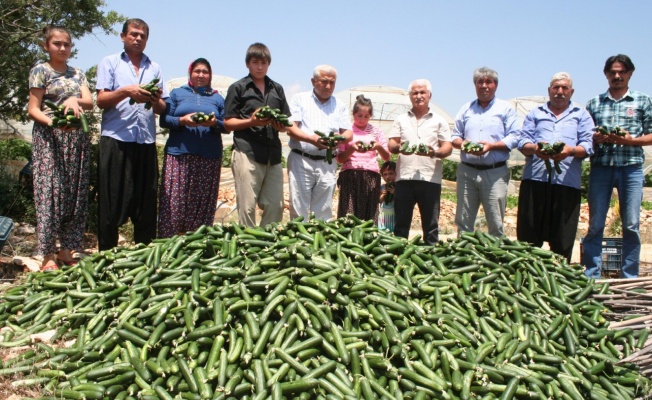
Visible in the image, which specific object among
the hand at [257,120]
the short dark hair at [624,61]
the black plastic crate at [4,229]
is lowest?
the black plastic crate at [4,229]

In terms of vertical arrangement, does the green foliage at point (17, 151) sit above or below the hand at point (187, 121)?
below

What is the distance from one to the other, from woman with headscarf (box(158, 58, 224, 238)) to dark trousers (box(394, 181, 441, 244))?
218 centimetres

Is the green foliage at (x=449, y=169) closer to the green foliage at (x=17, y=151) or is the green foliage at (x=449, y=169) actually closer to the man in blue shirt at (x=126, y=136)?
the green foliage at (x=17, y=151)

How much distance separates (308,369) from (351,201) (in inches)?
165

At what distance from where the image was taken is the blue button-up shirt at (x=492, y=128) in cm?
709

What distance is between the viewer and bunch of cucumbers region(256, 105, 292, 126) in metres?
6.45

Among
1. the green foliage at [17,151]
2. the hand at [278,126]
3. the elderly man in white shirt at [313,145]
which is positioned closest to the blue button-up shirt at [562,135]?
the elderly man in white shirt at [313,145]

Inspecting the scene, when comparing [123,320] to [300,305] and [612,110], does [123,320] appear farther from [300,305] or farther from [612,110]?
[612,110]

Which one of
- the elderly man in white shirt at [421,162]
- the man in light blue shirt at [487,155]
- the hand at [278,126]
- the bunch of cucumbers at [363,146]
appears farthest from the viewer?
the elderly man in white shirt at [421,162]

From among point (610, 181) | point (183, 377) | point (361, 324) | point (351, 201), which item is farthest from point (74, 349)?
point (610, 181)

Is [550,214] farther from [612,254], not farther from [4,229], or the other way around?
[4,229]

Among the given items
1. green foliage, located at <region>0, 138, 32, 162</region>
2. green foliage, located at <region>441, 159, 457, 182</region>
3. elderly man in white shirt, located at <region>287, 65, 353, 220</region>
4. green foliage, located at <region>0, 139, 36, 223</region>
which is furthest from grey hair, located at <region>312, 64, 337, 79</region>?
green foliage, located at <region>441, 159, 457, 182</region>

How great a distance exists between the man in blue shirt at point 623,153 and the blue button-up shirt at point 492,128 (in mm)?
929

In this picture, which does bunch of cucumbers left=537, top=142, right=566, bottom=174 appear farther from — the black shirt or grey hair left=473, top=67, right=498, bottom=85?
the black shirt
